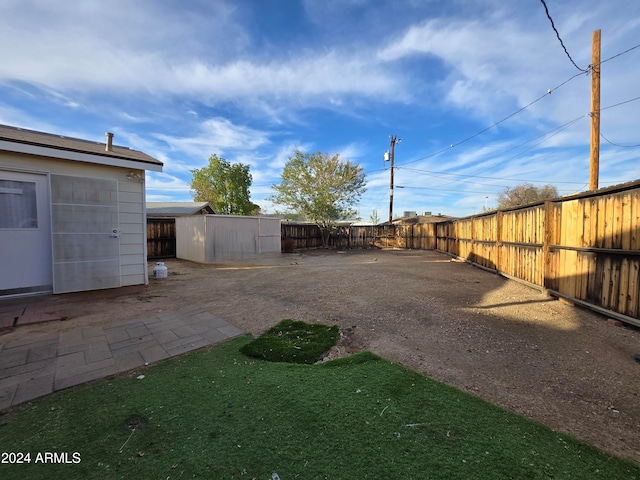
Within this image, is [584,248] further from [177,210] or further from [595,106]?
[177,210]

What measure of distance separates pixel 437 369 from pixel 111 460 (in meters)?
2.36

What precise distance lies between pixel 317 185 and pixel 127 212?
1216 centimetres

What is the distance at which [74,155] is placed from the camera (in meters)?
4.46

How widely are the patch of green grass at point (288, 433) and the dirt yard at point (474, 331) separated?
0.36 metres

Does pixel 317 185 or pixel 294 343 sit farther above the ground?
pixel 317 185

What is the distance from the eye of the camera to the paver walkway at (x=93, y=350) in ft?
6.89

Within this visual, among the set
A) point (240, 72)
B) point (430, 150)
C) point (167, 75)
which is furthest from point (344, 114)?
point (430, 150)

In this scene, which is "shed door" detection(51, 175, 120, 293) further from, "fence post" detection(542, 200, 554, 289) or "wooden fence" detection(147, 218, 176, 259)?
"fence post" detection(542, 200, 554, 289)

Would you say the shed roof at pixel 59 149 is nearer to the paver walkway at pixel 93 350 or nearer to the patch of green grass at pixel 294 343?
the paver walkway at pixel 93 350

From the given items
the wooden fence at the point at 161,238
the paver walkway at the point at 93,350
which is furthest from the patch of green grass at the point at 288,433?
the wooden fence at the point at 161,238

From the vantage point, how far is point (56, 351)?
262cm

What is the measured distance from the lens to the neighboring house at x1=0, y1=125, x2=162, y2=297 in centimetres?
415

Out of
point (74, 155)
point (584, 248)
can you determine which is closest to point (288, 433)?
point (584, 248)

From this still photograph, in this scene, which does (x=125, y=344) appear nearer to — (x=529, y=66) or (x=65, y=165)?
(x=65, y=165)
